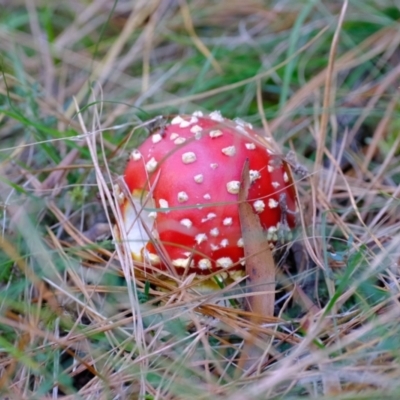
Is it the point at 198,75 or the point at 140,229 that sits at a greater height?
the point at 198,75

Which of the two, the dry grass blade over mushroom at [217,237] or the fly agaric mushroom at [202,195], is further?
the fly agaric mushroom at [202,195]

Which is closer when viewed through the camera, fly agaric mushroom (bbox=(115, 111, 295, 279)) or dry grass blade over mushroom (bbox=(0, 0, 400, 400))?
dry grass blade over mushroom (bbox=(0, 0, 400, 400))

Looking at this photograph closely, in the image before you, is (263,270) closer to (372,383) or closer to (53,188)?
(372,383)

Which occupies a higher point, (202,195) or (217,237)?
(202,195)

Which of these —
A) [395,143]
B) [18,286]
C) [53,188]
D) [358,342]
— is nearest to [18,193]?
[53,188]
